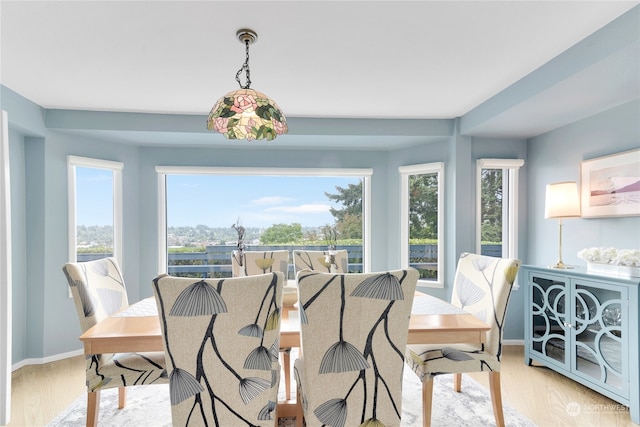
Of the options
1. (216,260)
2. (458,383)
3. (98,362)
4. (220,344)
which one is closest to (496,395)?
(458,383)

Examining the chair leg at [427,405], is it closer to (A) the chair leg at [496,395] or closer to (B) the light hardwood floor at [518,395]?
(A) the chair leg at [496,395]

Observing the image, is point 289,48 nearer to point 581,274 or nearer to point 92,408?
point 92,408

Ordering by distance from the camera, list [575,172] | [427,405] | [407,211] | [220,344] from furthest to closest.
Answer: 1. [407,211]
2. [575,172]
3. [427,405]
4. [220,344]

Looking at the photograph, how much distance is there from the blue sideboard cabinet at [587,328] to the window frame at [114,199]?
4.06 meters

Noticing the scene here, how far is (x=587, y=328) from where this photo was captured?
8.34ft

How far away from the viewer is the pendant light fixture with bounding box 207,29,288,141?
69.7 inches

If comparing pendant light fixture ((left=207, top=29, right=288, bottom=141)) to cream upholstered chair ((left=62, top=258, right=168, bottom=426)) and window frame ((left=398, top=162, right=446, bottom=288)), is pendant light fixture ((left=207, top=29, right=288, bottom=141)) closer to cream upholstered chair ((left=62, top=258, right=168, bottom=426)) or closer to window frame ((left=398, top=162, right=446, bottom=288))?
cream upholstered chair ((left=62, top=258, right=168, bottom=426))

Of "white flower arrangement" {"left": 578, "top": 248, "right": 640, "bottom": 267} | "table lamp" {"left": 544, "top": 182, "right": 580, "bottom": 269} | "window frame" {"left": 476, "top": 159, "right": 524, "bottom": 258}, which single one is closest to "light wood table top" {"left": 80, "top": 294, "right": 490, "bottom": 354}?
"white flower arrangement" {"left": 578, "top": 248, "right": 640, "bottom": 267}

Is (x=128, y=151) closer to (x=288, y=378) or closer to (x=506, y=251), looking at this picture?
(x=288, y=378)

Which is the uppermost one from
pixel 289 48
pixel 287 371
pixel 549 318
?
pixel 289 48

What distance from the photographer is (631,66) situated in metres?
1.98

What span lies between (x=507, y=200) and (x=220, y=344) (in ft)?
11.2

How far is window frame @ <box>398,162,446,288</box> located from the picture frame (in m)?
1.23

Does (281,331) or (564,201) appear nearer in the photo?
(281,331)
